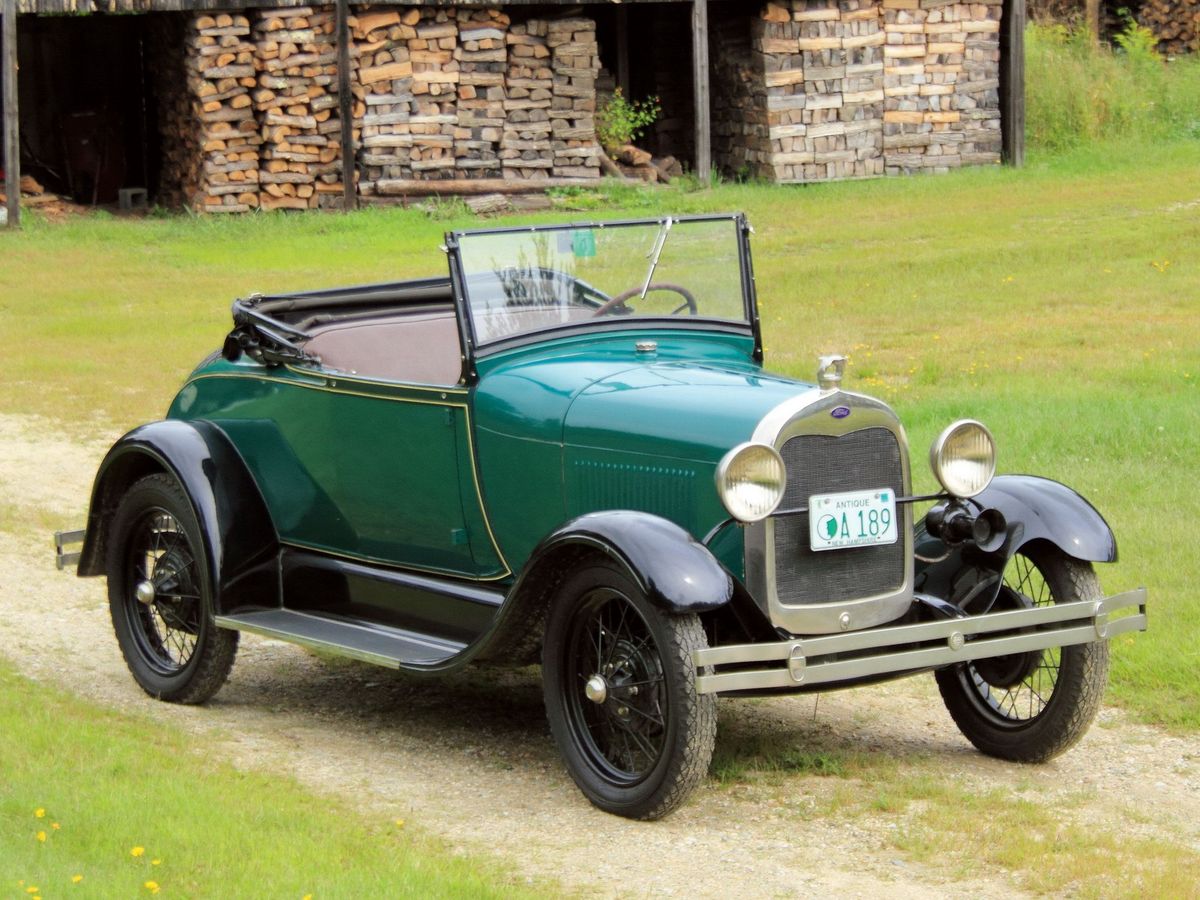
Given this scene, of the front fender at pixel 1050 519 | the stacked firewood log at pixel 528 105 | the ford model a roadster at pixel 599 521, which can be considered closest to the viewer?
the ford model a roadster at pixel 599 521

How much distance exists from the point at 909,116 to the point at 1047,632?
18338 mm

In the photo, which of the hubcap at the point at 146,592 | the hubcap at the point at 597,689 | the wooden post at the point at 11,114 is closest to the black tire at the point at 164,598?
the hubcap at the point at 146,592

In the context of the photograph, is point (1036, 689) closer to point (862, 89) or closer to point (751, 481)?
point (751, 481)

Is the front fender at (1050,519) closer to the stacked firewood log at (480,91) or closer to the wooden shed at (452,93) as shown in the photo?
the wooden shed at (452,93)

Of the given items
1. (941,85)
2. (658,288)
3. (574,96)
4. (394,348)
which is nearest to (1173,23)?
(941,85)

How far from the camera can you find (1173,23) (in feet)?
93.7

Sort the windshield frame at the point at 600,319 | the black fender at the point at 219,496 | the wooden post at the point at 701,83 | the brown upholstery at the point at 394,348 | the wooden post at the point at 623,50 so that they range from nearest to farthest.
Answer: the windshield frame at the point at 600,319 < the black fender at the point at 219,496 < the brown upholstery at the point at 394,348 < the wooden post at the point at 701,83 < the wooden post at the point at 623,50

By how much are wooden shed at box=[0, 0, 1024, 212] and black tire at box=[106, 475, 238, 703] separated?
14.4 metres

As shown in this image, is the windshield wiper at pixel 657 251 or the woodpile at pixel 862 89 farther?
the woodpile at pixel 862 89

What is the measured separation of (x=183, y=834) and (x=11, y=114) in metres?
16.5

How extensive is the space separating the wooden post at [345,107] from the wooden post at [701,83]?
13.8 feet

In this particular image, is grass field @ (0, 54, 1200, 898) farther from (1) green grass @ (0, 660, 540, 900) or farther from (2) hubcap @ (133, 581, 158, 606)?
(2) hubcap @ (133, 581, 158, 606)

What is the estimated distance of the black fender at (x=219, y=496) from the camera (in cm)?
624

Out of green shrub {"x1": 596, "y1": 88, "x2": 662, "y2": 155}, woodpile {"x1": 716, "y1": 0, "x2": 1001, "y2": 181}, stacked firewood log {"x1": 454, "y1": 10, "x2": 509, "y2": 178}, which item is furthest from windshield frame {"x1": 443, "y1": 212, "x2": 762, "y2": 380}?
green shrub {"x1": 596, "y1": 88, "x2": 662, "y2": 155}
